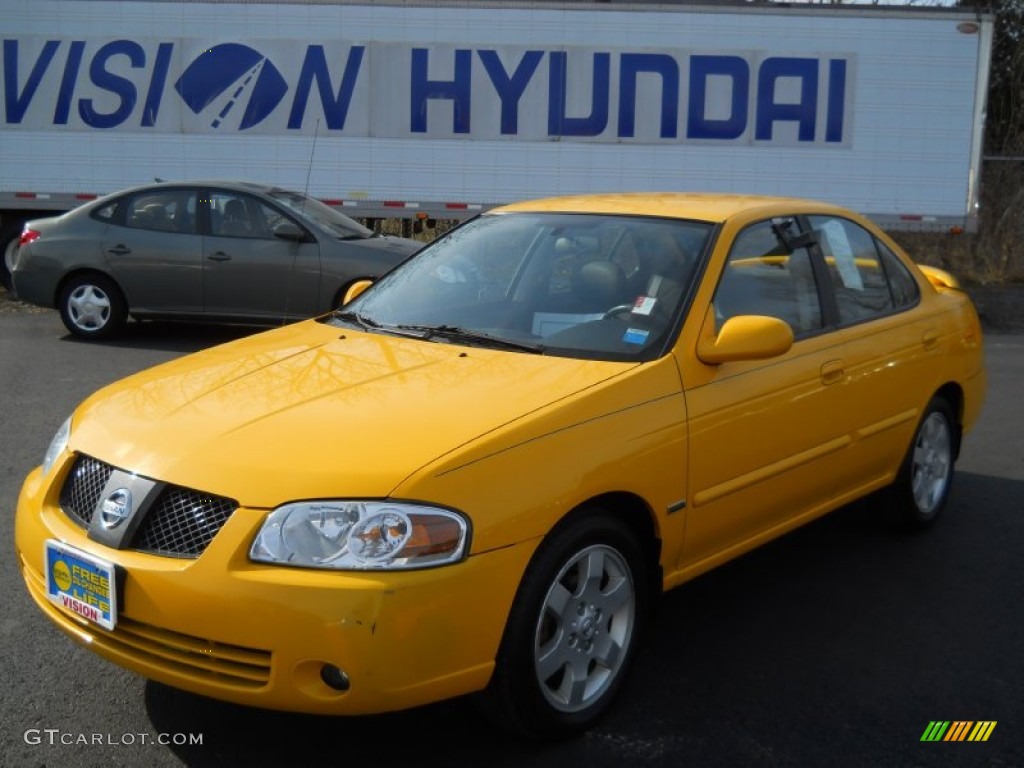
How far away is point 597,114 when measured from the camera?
A: 562 inches

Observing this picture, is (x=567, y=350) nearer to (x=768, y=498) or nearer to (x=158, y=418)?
(x=768, y=498)

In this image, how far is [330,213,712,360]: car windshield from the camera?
3891mm

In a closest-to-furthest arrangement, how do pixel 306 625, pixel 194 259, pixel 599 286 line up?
pixel 306 625 < pixel 599 286 < pixel 194 259

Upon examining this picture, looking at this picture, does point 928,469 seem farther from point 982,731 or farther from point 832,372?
point 982,731

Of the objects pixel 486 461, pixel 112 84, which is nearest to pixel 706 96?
pixel 112 84

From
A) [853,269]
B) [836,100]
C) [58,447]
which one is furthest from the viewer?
[836,100]

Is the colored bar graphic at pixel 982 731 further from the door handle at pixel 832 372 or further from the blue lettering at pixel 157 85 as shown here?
the blue lettering at pixel 157 85

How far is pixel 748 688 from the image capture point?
3.72 m

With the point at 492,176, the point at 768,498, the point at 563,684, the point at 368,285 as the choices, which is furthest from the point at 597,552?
the point at 492,176

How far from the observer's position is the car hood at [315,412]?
2.98 metres

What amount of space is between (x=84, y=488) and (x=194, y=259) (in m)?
A: 7.52

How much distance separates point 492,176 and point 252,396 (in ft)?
36.8

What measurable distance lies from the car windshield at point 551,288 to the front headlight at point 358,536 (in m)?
1.06

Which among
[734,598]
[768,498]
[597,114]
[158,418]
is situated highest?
[597,114]
